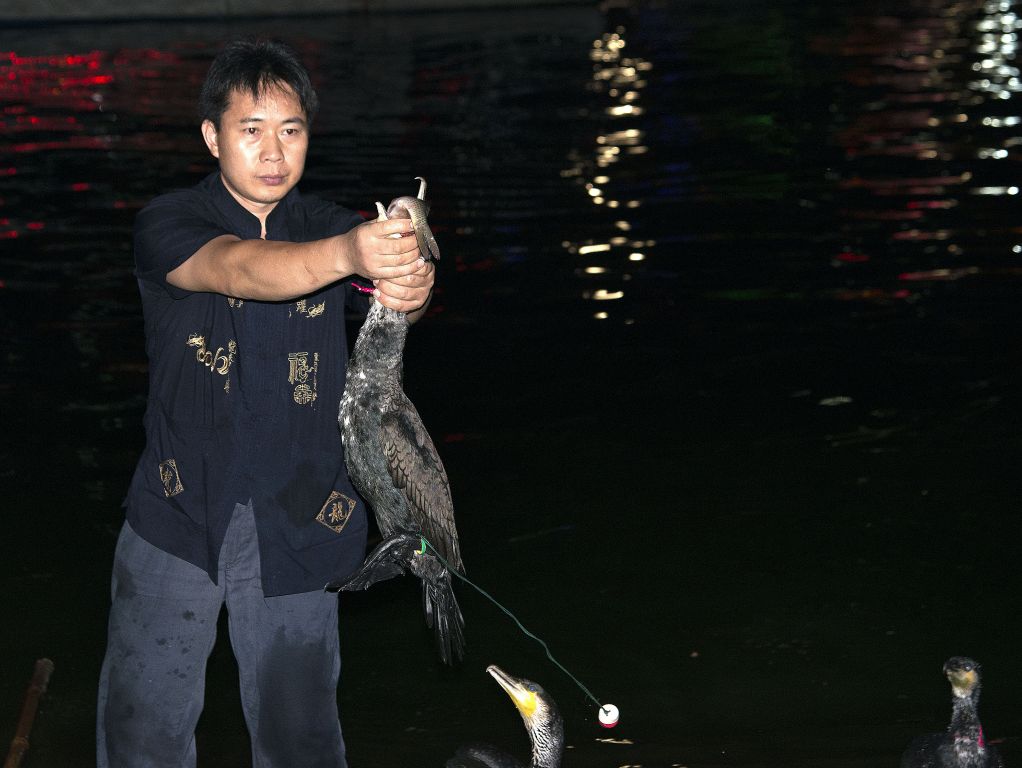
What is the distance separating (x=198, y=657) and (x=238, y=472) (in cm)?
62

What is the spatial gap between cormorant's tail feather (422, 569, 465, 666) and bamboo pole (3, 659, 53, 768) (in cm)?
214

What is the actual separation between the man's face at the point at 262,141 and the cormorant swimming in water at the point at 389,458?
524 millimetres

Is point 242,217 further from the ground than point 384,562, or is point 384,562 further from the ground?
point 242,217

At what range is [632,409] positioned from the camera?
10500 mm

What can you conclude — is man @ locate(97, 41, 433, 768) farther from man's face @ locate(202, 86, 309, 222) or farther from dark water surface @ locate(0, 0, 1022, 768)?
dark water surface @ locate(0, 0, 1022, 768)

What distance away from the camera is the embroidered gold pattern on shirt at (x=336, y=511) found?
4.38 m

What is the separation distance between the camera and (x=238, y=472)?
13.9 feet

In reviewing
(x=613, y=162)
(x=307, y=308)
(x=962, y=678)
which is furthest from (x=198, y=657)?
(x=613, y=162)

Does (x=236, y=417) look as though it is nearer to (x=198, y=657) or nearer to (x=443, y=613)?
(x=198, y=657)

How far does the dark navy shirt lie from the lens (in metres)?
4.20

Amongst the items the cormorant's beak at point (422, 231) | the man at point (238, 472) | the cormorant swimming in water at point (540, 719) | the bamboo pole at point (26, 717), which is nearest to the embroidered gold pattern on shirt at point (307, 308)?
the man at point (238, 472)

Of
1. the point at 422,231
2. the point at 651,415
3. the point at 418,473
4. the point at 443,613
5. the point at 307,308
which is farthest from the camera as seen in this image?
the point at 651,415

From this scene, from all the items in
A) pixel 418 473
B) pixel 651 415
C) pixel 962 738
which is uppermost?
pixel 418 473

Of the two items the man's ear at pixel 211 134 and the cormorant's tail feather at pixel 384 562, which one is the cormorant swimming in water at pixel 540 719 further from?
the man's ear at pixel 211 134
